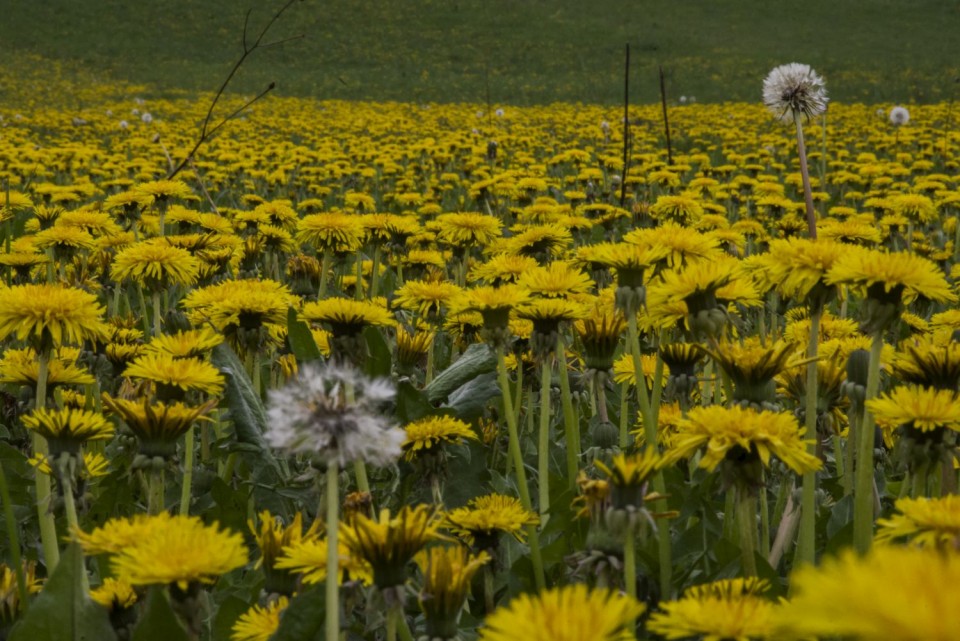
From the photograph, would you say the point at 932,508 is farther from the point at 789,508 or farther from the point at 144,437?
the point at 144,437

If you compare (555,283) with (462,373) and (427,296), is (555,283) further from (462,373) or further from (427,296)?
(427,296)

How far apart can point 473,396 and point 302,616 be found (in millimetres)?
1201

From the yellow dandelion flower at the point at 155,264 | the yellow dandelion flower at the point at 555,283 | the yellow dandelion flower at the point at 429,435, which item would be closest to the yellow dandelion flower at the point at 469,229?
the yellow dandelion flower at the point at 155,264

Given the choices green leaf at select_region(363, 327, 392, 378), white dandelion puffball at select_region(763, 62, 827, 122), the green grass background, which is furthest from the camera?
the green grass background

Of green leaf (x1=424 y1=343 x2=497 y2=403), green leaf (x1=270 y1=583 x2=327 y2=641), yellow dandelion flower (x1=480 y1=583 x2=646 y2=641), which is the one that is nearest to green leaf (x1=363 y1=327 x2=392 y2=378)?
green leaf (x1=424 y1=343 x2=497 y2=403)

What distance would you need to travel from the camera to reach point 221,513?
1925 mm

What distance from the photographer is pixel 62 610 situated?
4.02 ft

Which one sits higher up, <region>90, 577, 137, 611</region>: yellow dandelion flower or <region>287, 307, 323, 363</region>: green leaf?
<region>287, 307, 323, 363</region>: green leaf

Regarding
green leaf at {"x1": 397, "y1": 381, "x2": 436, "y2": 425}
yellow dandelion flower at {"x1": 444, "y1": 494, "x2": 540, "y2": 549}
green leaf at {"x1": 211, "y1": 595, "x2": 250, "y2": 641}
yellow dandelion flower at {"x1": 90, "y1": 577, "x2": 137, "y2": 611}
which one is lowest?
green leaf at {"x1": 211, "y1": 595, "x2": 250, "y2": 641}

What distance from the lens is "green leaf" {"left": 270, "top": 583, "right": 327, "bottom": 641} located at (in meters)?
1.20

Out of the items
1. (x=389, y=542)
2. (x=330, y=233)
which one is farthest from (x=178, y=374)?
(x=330, y=233)

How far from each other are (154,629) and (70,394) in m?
1.37

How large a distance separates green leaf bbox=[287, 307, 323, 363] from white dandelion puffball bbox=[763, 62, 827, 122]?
146cm

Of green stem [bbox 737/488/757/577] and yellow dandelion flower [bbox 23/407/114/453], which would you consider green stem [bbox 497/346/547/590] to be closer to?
green stem [bbox 737/488/757/577]
